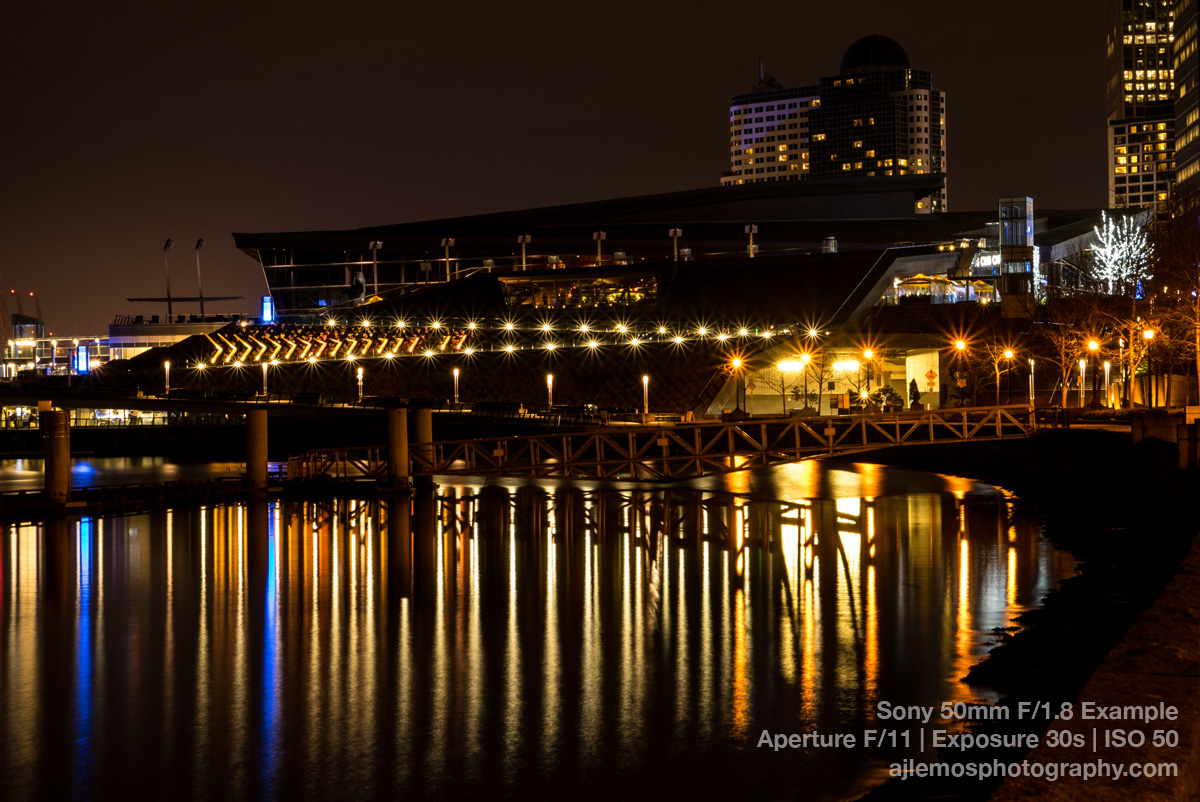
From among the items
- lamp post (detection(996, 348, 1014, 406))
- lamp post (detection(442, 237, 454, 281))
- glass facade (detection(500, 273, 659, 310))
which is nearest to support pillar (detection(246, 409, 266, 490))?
lamp post (detection(996, 348, 1014, 406))

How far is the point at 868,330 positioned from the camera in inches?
3219

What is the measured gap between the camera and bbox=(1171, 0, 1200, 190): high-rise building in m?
138

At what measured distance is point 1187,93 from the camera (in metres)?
143

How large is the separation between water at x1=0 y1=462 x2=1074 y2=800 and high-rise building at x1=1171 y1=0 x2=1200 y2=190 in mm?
115306

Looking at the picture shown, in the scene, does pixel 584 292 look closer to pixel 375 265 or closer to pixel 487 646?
pixel 375 265

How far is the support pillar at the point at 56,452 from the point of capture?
43.7 metres

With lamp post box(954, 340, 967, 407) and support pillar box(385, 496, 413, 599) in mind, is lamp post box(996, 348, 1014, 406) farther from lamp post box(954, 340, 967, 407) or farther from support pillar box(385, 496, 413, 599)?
support pillar box(385, 496, 413, 599)

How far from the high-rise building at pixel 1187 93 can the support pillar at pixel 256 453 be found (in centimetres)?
11780

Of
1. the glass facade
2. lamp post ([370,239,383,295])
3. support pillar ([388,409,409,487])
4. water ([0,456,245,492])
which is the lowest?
water ([0,456,245,492])

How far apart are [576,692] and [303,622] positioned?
8.39m

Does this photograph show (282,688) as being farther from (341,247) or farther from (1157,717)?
(341,247)

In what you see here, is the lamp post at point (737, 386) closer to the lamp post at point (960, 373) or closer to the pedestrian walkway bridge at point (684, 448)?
the lamp post at point (960, 373)

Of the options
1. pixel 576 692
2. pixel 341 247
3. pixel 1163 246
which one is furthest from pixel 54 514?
pixel 341 247

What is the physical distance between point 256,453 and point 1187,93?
428 feet
